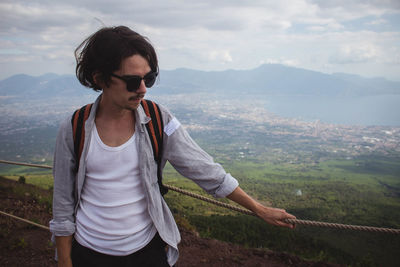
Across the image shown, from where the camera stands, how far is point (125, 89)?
1284mm

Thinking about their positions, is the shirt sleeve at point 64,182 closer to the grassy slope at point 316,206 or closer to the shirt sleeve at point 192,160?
the shirt sleeve at point 192,160

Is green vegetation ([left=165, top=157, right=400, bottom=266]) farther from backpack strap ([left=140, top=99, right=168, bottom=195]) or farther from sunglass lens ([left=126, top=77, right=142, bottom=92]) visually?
sunglass lens ([left=126, top=77, right=142, bottom=92])

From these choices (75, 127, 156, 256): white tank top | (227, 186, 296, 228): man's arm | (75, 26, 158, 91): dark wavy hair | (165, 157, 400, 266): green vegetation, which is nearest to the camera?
(75, 26, 158, 91): dark wavy hair

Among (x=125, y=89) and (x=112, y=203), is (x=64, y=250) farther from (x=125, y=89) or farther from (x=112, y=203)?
(x=125, y=89)

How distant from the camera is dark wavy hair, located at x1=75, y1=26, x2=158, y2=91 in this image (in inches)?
47.9

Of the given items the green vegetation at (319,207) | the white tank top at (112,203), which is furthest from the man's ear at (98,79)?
the green vegetation at (319,207)

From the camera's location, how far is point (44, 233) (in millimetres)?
4637

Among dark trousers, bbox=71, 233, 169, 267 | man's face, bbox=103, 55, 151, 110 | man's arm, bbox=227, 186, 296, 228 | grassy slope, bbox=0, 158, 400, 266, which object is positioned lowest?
grassy slope, bbox=0, 158, 400, 266

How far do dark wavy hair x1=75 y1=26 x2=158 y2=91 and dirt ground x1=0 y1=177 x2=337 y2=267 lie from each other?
11.9ft

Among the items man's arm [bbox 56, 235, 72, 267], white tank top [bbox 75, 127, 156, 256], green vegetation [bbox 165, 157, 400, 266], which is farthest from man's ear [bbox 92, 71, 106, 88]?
green vegetation [bbox 165, 157, 400, 266]

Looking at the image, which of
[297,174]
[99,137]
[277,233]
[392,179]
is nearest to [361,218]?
[277,233]

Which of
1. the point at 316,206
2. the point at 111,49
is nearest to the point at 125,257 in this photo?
the point at 111,49

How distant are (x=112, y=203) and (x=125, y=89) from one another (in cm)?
58

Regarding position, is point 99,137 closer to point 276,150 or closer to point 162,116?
point 162,116
